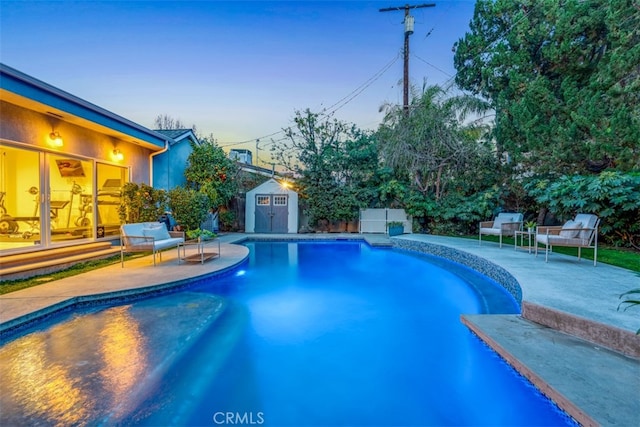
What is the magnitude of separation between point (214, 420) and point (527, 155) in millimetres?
10738

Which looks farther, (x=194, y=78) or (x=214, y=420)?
(x=194, y=78)

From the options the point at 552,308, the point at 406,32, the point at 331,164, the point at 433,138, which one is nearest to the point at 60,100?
the point at 552,308

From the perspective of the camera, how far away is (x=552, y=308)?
A: 3164mm

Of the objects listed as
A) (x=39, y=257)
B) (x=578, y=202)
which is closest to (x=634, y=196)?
(x=578, y=202)

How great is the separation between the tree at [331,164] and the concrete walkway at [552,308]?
6516mm

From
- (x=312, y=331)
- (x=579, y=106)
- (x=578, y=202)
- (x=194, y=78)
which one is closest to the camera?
(x=312, y=331)

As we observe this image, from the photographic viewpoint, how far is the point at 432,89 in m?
11.5

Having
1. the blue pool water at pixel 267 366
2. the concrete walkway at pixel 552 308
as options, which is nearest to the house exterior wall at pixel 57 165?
the concrete walkway at pixel 552 308

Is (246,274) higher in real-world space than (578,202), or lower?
lower

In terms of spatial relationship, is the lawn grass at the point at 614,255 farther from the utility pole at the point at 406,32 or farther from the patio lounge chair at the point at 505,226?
the utility pole at the point at 406,32

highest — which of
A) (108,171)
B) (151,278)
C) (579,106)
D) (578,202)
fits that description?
(579,106)

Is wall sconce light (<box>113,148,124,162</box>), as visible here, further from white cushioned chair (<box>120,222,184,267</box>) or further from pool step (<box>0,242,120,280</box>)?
white cushioned chair (<box>120,222,184,267</box>)

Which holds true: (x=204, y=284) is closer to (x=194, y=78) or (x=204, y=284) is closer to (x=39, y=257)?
(x=39, y=257)

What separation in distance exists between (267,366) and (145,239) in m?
4.26
